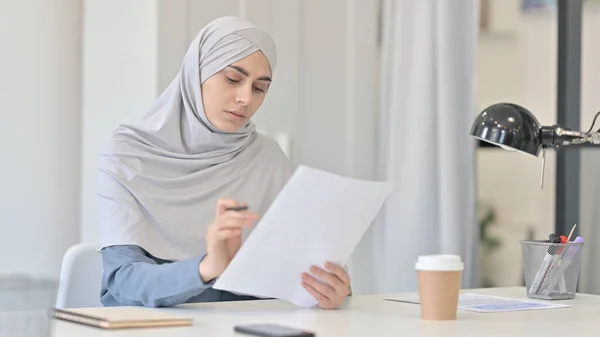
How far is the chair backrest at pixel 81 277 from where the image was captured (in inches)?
74.6

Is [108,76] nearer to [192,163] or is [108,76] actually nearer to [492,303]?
[192,163]

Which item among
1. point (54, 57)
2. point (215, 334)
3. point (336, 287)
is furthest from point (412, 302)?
point (54, 57)

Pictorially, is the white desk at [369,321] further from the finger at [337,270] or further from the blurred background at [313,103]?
the blurred background at [313,103]

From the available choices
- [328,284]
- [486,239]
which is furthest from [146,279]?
[486,239]

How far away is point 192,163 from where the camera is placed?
1.94 meters

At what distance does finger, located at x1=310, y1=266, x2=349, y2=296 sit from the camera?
152 centimetres

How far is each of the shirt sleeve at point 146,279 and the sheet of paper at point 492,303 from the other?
0.43 metres

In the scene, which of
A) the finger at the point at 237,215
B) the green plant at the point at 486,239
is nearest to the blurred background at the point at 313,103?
the finger at the point at 237,215

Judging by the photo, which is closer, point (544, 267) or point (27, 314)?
point (27, 314)

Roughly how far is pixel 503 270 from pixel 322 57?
2.44 meters

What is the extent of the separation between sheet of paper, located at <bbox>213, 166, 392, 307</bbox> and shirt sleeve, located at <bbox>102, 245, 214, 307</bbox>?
0.11m

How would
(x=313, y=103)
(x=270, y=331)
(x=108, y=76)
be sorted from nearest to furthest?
(x=270, y=331)
(x=108, y=76)
(x=313, y=103)

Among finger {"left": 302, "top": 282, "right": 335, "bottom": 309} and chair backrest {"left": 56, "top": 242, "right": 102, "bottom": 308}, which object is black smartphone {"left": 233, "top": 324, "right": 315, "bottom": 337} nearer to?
finger {"left": 302, "top": 282, "right": 335, "bottom": 309}

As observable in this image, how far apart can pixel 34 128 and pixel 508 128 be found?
1288 mm
